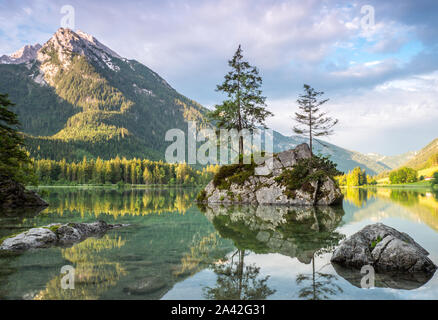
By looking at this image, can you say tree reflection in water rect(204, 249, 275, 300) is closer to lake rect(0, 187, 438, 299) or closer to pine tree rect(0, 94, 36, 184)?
lake rect(0, 187, 438, 299)

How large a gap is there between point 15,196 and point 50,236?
2137 cm

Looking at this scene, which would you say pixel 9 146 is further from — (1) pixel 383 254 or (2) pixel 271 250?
(1) pixel 383 254

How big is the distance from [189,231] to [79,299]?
8.24 m

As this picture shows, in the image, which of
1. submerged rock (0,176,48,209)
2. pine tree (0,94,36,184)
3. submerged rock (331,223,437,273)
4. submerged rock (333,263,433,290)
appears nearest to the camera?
submerged rock (333,263,433,290)

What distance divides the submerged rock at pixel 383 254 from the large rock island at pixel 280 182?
19.5m

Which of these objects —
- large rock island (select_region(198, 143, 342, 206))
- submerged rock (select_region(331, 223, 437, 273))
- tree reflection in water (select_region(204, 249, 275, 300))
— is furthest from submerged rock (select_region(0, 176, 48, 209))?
submerged rock (select_region(331, 223, 437, 273))

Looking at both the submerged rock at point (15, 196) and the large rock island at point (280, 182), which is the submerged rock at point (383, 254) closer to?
the large rock island at point (280, 182)

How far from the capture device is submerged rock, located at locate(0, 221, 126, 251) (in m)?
9.80

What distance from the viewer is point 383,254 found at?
7.48 m

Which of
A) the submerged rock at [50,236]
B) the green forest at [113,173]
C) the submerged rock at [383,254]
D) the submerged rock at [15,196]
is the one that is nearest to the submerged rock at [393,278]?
the submerged rock at [383,254]

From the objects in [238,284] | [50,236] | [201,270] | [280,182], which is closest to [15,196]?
[50,236]

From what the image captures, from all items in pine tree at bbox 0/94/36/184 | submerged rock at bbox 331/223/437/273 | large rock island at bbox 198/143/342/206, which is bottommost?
submerged rock at bbox 331/223/437/273

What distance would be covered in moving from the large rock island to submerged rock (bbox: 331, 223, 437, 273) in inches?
768

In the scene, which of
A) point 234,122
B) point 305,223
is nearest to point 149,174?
point 234,122
